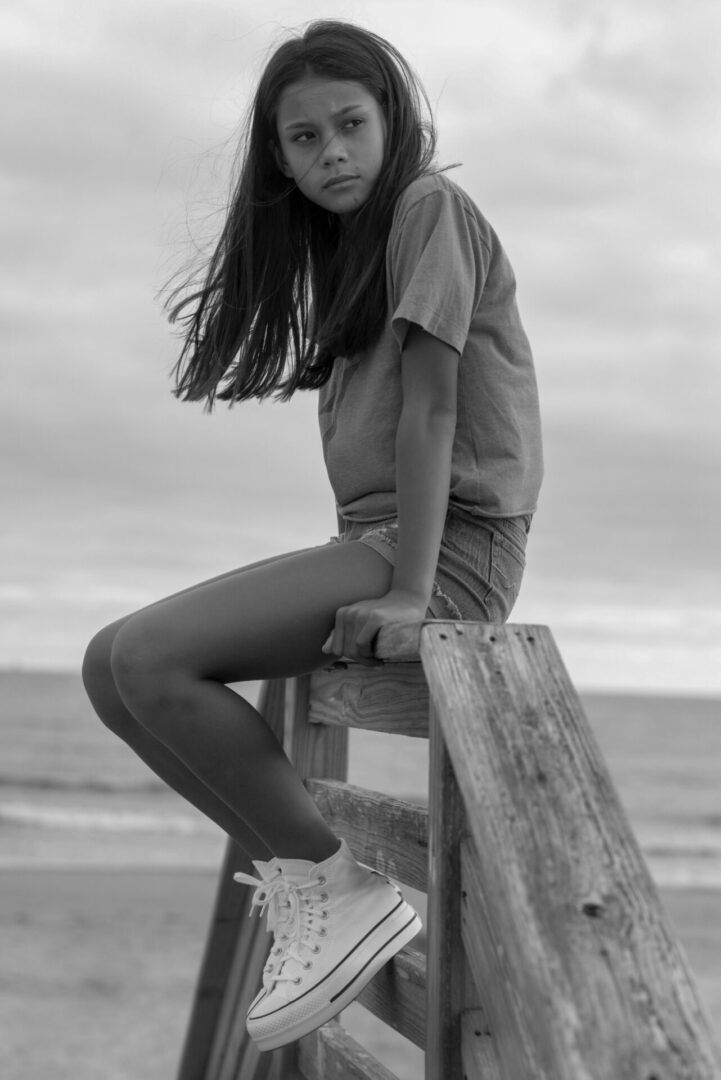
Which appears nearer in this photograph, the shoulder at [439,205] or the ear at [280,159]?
the shoulder at [439,205]

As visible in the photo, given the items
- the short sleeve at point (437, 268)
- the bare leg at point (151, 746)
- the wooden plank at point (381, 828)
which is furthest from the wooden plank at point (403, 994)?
the short sleeve at point (437, 268)

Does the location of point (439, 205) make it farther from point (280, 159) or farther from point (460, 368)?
point (280, 159)

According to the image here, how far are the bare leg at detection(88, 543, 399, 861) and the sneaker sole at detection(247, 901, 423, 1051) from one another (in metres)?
0.14

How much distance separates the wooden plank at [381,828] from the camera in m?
1.70

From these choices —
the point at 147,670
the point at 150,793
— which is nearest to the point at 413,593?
the point at 147,670

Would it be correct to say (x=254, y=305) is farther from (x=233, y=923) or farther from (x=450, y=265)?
(x=233, y=923)

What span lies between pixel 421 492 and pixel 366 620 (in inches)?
9.2

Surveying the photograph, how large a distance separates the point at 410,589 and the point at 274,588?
19 cm

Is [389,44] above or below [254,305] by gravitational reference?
above

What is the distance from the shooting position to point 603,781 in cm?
104

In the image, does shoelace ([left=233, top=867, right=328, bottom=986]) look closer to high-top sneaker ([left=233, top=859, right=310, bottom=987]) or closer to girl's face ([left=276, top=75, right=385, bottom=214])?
high-top sneaker ([left=233, top=859, right=310, bottom=987])

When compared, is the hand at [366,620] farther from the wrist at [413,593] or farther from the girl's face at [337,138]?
the girl's face at [337,138]

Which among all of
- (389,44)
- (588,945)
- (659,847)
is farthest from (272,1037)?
(659,847)

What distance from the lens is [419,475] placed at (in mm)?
1647
